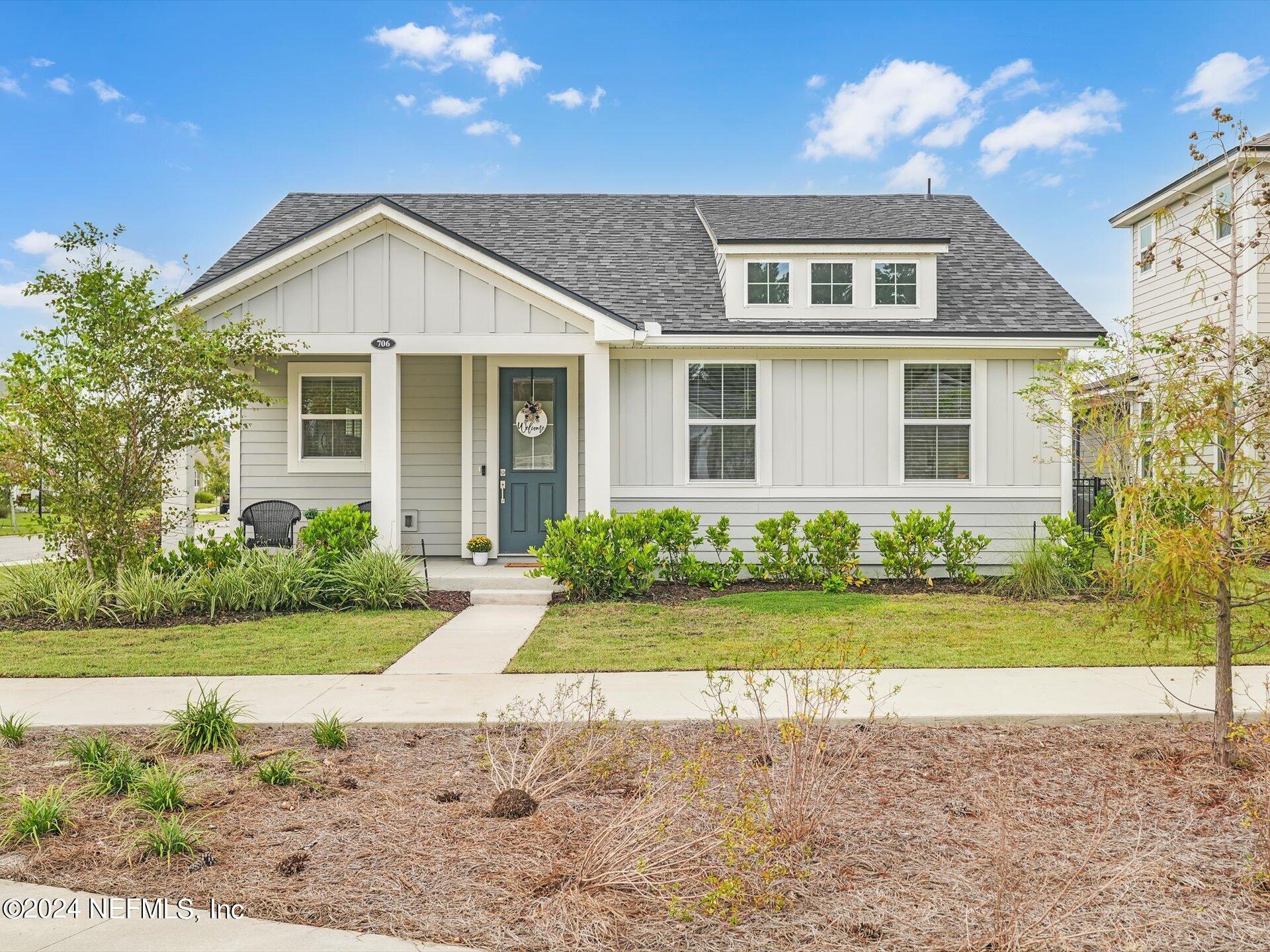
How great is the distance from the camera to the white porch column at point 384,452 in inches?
390

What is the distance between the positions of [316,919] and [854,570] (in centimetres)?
859

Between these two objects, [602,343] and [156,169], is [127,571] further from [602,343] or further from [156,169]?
[156,169]

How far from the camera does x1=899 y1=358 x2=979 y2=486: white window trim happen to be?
36.3 ft

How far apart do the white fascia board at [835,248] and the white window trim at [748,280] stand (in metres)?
0.08

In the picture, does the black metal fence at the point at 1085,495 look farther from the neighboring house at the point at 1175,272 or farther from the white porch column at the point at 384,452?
the white porch column at the point at 384,452

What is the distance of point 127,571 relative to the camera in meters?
8.71

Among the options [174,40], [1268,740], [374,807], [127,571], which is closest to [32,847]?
[374,807]

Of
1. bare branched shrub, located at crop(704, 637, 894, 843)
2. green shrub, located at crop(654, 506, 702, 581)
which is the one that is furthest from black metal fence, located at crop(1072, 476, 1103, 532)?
bare branched shrub, located at crop(704, 637, 894, 843)

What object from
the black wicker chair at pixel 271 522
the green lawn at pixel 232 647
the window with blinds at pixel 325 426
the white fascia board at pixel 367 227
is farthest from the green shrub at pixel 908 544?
the black wicker chair at pixel 271 522

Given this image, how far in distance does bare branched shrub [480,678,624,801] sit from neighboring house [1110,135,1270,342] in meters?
12.7

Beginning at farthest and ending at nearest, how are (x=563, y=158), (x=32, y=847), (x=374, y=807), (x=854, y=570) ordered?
1. (x=563, y=158)
2. (x=854, y=570)
3. (x=374, y=807)
4. (x=32, y=847)

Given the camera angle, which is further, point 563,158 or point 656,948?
point 563,158

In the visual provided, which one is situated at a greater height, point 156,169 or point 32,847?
point 156,169

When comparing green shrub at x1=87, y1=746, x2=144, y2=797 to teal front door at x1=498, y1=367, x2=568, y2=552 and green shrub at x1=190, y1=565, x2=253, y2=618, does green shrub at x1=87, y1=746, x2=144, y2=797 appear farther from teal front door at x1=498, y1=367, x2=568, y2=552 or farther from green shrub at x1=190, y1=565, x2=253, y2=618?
teal front door at x1=498, y1=367, x2=568, y2=552
